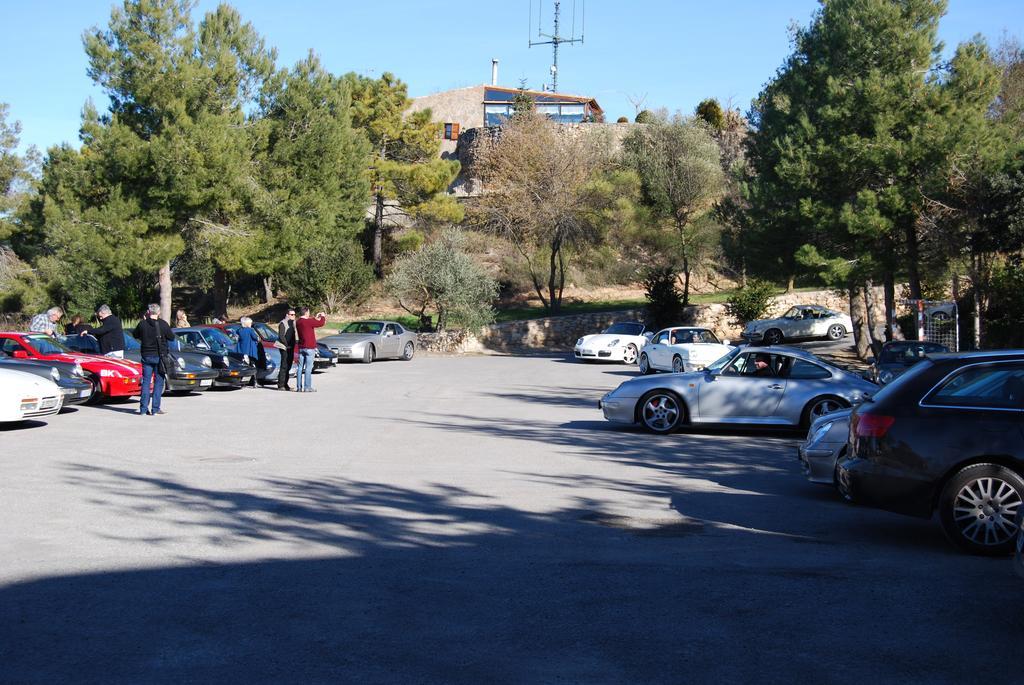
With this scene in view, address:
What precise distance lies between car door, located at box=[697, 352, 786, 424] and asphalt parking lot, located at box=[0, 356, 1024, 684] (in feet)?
4.32

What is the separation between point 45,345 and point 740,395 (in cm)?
1283

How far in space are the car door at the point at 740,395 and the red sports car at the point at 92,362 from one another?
10.7m

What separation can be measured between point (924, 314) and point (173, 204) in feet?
82.9

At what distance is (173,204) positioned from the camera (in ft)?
116

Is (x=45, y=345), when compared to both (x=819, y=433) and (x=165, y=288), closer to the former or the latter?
(x=819, y=433)

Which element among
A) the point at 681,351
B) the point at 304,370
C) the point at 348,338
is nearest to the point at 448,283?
the point at 348,338

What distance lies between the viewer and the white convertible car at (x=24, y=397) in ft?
46.9

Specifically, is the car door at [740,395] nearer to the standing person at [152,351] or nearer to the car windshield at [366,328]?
the standing person at [152,351]

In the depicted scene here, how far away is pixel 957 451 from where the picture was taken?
723 centimetres

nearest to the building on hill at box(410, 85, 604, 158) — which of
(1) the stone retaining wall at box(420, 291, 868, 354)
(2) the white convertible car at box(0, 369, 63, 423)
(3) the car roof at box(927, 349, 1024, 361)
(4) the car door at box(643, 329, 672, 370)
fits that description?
(1) the stone retaining wall at box(420, 291, 868, 354)

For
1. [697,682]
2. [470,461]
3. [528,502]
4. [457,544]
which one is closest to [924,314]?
[470,461]

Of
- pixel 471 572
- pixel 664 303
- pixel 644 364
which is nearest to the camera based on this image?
pixel 471 572

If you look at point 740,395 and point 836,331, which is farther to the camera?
point 836,331

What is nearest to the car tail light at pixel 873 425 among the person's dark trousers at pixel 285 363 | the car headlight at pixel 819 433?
the car headlight at pixel 819 433
